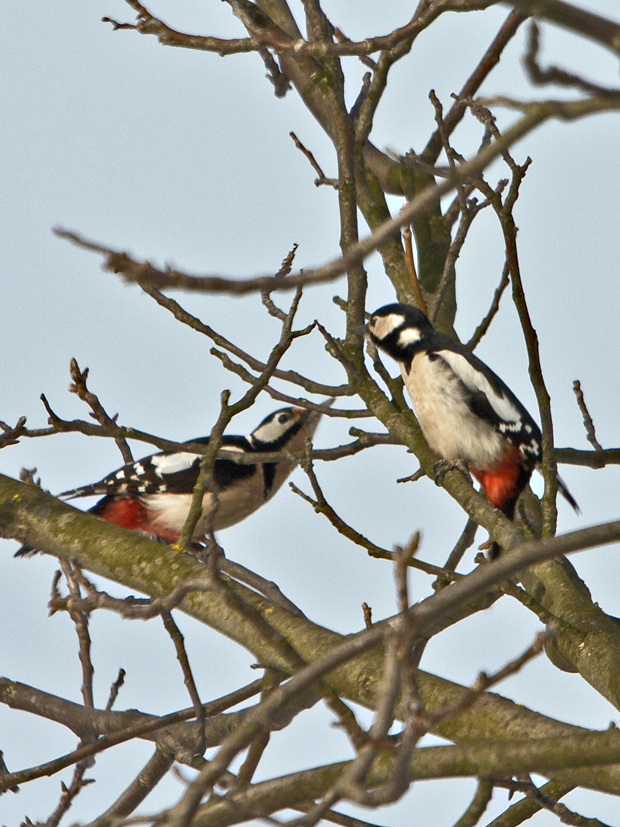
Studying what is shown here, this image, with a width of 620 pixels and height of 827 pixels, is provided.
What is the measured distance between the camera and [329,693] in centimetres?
216

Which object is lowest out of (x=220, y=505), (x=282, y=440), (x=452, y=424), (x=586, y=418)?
(x=586, y=418)

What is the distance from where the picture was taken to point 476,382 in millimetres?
4367

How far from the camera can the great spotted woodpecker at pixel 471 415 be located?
14.0ft

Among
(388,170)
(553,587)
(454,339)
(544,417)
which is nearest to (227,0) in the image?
(388,170)

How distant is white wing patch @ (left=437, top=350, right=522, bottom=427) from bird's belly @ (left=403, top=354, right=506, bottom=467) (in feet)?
0.13

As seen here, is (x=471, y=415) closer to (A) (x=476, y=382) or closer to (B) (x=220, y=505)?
(A) (x=476, y=382)

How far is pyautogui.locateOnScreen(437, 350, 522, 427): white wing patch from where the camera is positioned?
4.36 metres

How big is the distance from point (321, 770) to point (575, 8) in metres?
1.24

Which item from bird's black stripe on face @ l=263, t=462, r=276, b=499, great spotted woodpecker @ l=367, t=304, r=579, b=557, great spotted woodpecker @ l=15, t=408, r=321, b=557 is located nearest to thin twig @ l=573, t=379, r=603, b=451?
great spotted woodpecker @ l=367, t=304, r=579, b=557

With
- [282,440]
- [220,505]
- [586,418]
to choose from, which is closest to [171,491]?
[220,505]

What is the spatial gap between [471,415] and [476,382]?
162mm

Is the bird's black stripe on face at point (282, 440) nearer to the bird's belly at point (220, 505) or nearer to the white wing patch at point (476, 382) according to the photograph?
the bird's belly at point (220, 505)

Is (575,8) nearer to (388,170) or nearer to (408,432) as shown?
(408,432)

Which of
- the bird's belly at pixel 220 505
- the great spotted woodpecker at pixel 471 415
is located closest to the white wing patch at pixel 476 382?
the great spotted woodpecker at pixel 471 415
